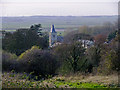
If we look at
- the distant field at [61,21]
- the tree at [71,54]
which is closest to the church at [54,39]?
the tree at [71,54]

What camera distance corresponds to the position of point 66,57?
42.0 ft

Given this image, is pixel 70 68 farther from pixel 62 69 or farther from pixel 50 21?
pixel 50 21

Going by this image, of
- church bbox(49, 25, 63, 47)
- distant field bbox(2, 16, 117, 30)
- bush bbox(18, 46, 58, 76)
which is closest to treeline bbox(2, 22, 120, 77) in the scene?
bush bbox(18, 46, 58, 76)

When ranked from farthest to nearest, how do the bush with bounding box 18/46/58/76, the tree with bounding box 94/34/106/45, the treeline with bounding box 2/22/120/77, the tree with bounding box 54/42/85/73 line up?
the tree with bounding box 94/34/106/45
the tree with bounding box 54/42/85/73
the bush with bounding box 18/46/58/76
the treeline with bounding box 2/22/120/77

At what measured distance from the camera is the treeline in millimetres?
10211

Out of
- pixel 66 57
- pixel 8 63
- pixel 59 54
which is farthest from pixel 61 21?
pixel 8 63

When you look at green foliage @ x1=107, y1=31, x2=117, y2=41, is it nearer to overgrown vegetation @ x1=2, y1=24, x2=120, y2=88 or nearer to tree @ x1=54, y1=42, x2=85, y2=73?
overgrown vegetation @ x1=2, y1=24, x2=120, y2=88

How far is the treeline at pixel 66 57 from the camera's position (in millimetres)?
10211

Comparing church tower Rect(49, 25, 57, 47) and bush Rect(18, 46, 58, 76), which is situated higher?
church tower Rect(49, 25, 57, 47)

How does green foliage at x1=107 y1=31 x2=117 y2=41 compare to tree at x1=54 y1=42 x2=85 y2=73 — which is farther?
green foliage at x1=107 y1=31 x2=117 y2=41

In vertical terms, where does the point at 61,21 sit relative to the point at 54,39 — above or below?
above

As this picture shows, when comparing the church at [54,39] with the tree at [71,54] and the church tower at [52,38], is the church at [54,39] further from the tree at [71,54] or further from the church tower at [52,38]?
the tree at [71,54]

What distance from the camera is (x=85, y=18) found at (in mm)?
12180

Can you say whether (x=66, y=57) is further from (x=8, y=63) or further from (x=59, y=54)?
(x=8, y=63)
